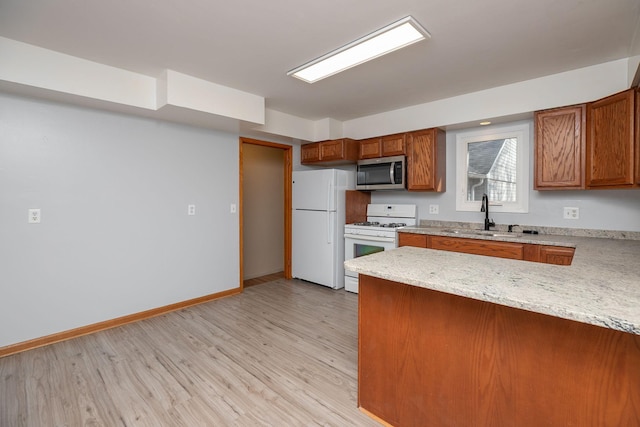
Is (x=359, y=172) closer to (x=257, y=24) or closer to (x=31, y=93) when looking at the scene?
(x=257, y=24)

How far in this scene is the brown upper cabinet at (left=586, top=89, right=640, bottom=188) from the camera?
7.26 feet

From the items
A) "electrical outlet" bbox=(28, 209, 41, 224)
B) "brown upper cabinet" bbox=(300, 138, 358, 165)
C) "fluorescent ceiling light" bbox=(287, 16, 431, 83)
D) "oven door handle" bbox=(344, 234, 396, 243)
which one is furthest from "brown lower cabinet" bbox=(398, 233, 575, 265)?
"electrical outlet" bbox=(28, 209, 41, 224)

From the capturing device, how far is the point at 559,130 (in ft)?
8.96

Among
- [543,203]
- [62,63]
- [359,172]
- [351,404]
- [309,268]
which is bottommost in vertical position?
[351,404]

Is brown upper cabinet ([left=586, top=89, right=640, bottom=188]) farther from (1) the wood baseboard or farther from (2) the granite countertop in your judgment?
(1) the wood baseboard

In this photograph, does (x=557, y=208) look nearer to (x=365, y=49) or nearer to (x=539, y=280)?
(x=539, y=280)

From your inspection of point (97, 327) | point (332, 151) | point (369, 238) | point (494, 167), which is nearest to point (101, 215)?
point (97, 327)

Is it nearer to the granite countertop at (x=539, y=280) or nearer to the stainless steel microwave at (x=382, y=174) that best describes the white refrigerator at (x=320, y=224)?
the stainless steel microwave at (x=382, y=174)

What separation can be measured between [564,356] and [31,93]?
3.79m

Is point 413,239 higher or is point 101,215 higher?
point 101,215

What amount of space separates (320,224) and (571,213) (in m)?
2.75

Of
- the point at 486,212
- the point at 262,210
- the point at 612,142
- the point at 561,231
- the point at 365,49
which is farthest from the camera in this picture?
the point at 262,210

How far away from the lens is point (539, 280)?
1.23 metres

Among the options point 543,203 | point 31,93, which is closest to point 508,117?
point 543,203
